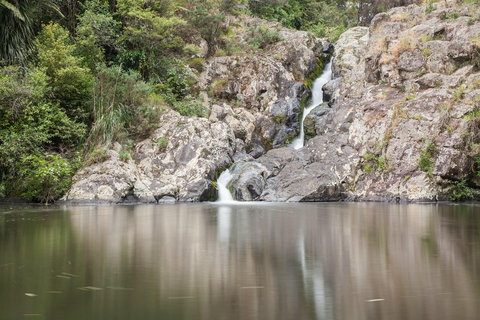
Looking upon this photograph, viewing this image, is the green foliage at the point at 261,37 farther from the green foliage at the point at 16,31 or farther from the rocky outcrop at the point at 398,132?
the green foliage at the point at 16,31

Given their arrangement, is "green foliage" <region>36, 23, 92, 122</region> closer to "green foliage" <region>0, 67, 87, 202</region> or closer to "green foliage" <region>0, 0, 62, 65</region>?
"green foliage" <region>0, 0, 62, 65</region>

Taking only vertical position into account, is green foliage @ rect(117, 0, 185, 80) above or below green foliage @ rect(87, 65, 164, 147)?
above

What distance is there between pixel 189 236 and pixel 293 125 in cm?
1577

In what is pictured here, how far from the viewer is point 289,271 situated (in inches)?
146

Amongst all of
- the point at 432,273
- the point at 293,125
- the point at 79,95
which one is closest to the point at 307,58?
the point at 293,125

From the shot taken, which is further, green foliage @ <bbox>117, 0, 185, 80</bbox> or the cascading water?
the cascading water

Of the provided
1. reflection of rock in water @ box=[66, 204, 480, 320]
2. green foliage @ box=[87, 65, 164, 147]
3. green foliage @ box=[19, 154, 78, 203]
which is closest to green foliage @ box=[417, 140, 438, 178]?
reflection of rock in water @ box=[66, 204, 480, 320]

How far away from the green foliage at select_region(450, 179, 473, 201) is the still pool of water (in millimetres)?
8748

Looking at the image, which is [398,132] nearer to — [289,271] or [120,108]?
[120,108]

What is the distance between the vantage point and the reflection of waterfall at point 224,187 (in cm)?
1543

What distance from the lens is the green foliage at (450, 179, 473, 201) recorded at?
1408cm

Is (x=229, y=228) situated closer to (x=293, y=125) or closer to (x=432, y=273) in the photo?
(x=432, y=273)

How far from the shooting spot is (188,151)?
52.2 feet

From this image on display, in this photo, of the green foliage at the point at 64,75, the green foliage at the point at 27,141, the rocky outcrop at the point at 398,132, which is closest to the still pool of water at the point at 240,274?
the green foliage at the point at 27,141
